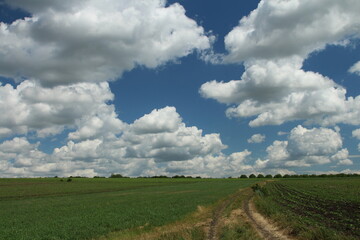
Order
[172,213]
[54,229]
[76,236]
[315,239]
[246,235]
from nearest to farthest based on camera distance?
[315,239] < [246,235] < [76,236] < [54,229] < [172,213]

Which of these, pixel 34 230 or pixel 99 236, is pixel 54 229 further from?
pixel 99 236

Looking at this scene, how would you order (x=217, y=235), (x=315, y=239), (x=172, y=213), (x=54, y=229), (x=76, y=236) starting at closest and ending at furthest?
1. (x=315, y=239)
2. (x=217, y=235)
3. (x=76, y=236)
4. (x=54, y=229)
5. (x=172, y=213)

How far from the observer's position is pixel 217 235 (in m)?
20.4

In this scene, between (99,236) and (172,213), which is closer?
(99,236)

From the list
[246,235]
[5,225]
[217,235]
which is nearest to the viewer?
[246,235]

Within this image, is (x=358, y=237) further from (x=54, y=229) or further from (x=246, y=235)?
(x=54, y=229)

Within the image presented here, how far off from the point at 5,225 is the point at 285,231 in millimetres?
23693

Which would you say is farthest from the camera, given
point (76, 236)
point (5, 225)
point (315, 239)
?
point (5, 225)

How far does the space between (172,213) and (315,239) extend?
15918mm

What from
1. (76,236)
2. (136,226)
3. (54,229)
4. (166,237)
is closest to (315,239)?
(166,237)

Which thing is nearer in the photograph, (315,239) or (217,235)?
(315,239)

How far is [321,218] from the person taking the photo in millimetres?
25672

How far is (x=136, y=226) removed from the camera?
2512 cm

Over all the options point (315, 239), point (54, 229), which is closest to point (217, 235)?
point (315, 239)
